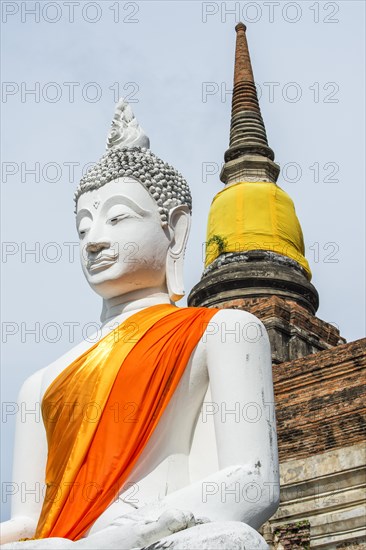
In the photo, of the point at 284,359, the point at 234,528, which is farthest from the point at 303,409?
the point at 234,528

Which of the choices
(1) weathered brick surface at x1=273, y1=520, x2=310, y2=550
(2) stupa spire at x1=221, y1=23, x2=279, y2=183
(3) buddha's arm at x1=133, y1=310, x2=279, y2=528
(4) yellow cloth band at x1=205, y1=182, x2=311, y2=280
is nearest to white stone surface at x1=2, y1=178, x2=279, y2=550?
(3) buddha's arm at x1=133, y1=310, x2=279, y2=528

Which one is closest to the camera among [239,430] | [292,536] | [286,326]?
[239,430]

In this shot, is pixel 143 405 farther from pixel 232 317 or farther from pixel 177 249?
pixel 177 249

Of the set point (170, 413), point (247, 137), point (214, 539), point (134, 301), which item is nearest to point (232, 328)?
point (170, 413)

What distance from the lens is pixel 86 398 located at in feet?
17.6

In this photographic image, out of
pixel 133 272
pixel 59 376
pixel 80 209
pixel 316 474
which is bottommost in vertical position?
pixel 59 376

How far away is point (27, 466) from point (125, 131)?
1.75 metres

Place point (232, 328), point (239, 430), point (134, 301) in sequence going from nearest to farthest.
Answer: point (239, 430) → point (232, 328) → point (134, 301)

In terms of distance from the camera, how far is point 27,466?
18.4ft

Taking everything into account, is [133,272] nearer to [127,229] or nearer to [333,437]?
[127,229]

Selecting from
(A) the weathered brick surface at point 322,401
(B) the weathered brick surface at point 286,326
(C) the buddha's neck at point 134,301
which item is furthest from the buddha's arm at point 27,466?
(B) the weathered brick surface at point 286,326

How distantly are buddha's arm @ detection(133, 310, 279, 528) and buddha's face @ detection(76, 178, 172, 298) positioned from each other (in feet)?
1.58

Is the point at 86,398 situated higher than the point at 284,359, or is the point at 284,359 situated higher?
the point at 284,359

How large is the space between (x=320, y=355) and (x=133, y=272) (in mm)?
7251
